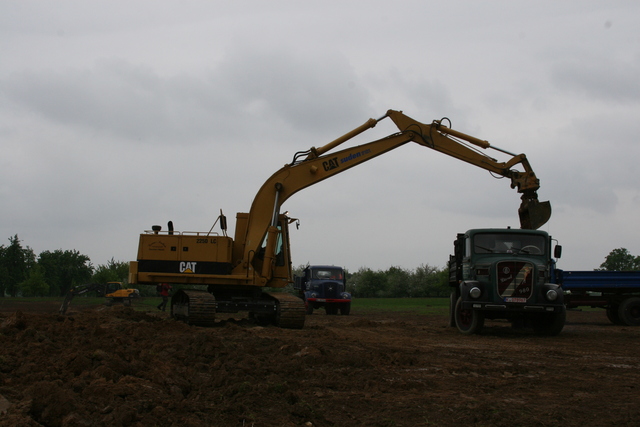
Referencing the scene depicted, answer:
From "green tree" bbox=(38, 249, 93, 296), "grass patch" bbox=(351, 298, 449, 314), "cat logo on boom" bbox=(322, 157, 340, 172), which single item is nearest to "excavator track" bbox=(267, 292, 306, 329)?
"cat logo on boom" bbox=(322, 157, 340, 172)

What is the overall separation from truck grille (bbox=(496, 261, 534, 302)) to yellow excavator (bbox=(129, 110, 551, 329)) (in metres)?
2.43

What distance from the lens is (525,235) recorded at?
16.7 m

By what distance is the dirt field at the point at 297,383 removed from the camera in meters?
6.25

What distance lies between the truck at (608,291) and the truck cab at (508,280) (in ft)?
16.8

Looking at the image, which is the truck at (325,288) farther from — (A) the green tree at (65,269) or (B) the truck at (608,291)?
(A) the green tree at (65,269)

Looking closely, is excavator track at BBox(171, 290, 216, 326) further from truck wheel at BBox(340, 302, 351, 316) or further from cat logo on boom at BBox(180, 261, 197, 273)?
truck wheel at BBox(340, 302, 351, 316)

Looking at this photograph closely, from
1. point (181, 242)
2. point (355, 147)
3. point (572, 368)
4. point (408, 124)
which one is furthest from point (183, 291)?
point (572, 368)

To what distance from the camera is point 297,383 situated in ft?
26.3

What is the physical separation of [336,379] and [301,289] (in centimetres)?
2196

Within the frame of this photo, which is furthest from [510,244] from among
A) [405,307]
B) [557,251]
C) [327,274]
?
[405,307]

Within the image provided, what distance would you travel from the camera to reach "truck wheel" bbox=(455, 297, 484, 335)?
643 inches

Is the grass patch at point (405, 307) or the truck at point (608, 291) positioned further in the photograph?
the grass patch at point (405, 307)

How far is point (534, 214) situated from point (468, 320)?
11.6ft

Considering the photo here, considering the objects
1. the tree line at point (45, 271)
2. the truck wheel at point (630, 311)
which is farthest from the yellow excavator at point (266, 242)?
the tree line at point (45, 271)
